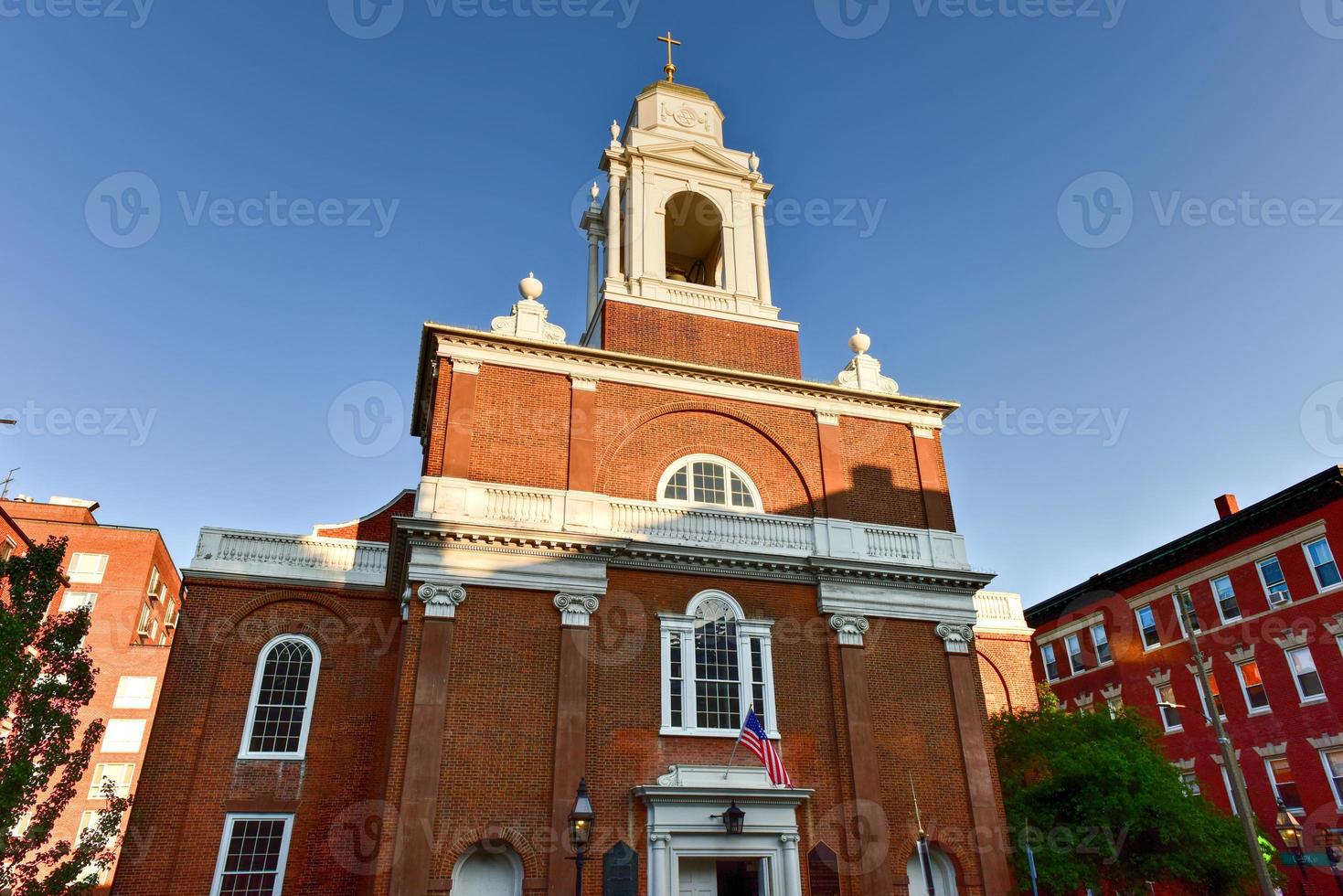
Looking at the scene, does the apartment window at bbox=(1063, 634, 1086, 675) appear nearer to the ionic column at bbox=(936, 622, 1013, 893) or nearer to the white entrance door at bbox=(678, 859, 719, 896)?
the ionic column at bbox=(936, 622, 1013, 893)

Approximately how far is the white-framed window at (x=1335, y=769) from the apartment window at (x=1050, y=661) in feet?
44.1

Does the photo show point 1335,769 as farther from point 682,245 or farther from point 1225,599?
point 682,245

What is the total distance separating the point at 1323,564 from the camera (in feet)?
106

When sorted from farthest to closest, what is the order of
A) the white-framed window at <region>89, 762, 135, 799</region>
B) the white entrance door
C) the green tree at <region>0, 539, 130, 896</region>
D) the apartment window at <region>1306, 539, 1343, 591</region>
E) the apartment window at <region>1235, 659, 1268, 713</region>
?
the white-framed window at <region>89, 762, 135, 799</region>, the apartment window at <region>1235, 659, 1268, 713</region>, the apartment window at <region>1306, 539, 1343, 591</region>, the white entrance door, the green tree at <region>0, 539, 130, 896</region>

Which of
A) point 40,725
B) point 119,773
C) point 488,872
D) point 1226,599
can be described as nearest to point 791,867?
point 488,872

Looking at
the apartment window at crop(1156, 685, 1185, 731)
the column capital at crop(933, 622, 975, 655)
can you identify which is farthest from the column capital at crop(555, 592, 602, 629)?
the apartment window at crop(1156, 685, 1185, 731)

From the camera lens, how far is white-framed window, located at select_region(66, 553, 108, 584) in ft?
162

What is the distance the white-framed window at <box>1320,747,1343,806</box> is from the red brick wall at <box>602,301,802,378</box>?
2249cm

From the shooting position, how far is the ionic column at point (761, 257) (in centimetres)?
2859

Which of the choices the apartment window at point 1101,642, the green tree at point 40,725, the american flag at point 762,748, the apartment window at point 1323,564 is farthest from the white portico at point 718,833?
the apartment window at point 1101,642

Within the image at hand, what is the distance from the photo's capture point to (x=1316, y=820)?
3047cm

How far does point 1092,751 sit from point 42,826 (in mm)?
23226

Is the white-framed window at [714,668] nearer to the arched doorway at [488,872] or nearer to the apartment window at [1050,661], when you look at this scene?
the arched doorway at [488,872]

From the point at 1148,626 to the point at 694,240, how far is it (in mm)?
26006
